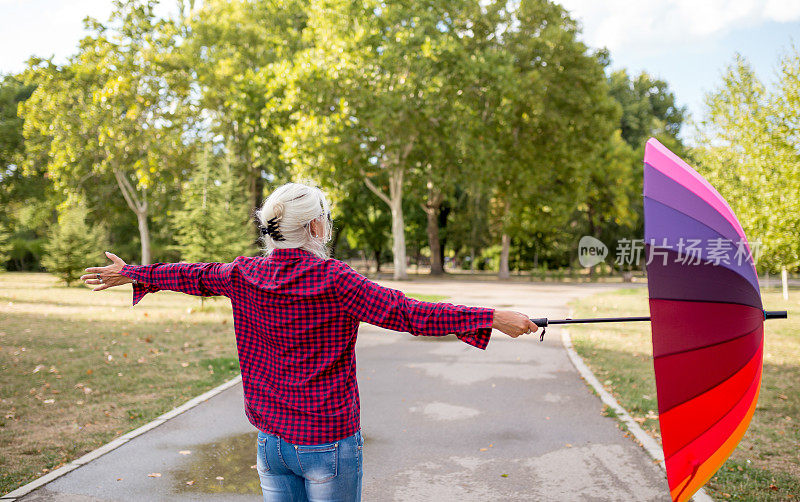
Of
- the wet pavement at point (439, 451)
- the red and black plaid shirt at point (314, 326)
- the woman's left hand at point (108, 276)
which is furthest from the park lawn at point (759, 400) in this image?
the woman's left hand at point (108, 276)

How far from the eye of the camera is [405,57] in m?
28.5

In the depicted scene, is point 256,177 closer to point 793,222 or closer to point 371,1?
point 371,1

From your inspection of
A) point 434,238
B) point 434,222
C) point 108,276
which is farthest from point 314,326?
point 434,238

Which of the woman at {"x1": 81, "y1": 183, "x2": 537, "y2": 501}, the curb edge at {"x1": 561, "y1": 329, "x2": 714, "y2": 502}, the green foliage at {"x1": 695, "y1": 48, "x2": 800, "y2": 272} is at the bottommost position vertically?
the curb edge at {"x1": 561, "y1": 329, "x2": 714, "y2": 502}

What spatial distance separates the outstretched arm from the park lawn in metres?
4.04

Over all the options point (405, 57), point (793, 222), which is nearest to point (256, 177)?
point (405, 57)

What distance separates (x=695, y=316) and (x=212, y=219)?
17.3m

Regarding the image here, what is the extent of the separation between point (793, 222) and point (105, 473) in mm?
16058

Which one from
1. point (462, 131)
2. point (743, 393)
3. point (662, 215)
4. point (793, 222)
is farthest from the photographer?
point (462, 131)

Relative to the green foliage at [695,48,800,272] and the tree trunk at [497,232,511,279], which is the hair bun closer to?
the green foliage at [695,48,800,272]

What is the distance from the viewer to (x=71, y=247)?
2450cm

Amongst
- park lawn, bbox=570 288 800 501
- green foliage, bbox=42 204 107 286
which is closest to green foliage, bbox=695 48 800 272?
park lawn, bbox=570 288 800 501

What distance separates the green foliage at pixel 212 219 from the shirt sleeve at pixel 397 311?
54.3 ft

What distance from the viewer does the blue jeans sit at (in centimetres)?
236
